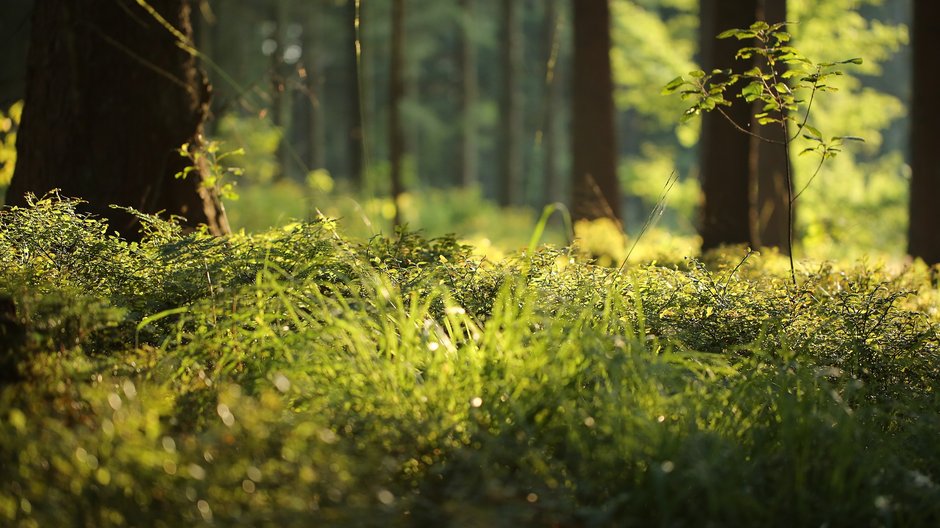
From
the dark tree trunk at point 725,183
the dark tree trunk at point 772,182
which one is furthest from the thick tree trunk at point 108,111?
the dark tree trunk at point 772,182

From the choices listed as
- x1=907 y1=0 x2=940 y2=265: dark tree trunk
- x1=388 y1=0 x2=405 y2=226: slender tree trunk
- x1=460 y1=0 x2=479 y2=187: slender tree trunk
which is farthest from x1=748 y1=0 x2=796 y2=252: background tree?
x1=460 y1=0 x2=479 y2=187: slender tree trunk

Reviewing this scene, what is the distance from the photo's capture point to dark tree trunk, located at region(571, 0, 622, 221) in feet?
40.8

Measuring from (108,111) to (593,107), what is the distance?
26.6 feet

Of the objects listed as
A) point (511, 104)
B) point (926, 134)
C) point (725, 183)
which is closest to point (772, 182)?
point (926, 134)

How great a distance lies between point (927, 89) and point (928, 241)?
1617 mm

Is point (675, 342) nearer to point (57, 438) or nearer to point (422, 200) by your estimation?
point (57, 438)

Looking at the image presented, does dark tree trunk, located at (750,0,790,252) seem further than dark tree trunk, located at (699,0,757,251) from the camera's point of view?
Yes

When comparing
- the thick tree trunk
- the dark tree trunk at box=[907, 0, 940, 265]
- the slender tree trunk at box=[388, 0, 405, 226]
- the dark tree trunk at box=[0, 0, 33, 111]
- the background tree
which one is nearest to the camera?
the thick tree trunk

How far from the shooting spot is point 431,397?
318 cm

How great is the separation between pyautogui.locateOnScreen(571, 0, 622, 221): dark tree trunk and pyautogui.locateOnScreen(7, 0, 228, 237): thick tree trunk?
7.36 m

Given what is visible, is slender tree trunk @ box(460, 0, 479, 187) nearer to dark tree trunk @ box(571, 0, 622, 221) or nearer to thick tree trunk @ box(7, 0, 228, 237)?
dark tree trunk @ box(571, 0, 622, 221)

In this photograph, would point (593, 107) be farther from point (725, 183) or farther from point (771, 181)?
point (725, 183)

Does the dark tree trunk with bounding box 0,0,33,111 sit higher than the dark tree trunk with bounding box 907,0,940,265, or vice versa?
the dark tree trunk with bounding box 0,0,33,111

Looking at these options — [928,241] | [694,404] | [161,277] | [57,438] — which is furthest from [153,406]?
[928,241]
